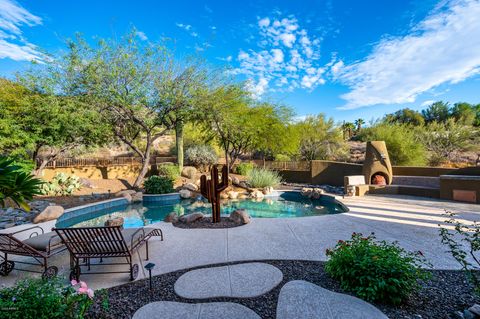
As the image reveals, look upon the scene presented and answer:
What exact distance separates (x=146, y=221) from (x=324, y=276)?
5.69 meters

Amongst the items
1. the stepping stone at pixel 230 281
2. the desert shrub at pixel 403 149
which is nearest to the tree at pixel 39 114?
the stepping stone at pixel 230 281

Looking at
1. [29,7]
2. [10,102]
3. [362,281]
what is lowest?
[362,281]

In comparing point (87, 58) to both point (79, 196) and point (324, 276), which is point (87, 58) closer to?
point (79, 196)

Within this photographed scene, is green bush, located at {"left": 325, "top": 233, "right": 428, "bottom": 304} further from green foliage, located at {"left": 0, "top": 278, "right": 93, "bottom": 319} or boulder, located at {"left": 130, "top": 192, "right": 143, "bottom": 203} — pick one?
boulder, located at {"left": 130, "top": 192, "right": 143, "bottom": 203}

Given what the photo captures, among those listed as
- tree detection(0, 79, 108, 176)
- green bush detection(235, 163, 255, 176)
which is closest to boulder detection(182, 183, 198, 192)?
green bush detection(235, 163, 255, 176)

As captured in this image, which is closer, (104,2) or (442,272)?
(442,272)

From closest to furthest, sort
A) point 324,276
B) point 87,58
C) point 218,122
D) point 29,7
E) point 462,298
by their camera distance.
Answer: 1. point 462,298
2. point 324,276
3. point 29,7
4. point 87,58
5. point 218,122

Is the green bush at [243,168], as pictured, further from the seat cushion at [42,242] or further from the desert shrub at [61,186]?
the seat cushion at [42,242]

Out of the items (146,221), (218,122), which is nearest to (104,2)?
(218,122)

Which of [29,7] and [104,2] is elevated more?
[104,2]

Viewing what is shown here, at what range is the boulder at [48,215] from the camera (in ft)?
19.7

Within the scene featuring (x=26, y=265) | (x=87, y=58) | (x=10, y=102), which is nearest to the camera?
(x=26, y=265)

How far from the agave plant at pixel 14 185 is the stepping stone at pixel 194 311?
1509mm

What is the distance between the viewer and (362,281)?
2.48 metres
